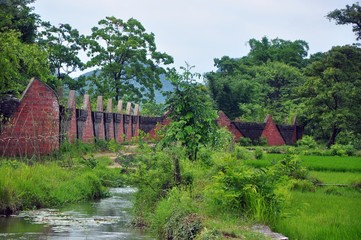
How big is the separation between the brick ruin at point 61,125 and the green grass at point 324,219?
5375 mm

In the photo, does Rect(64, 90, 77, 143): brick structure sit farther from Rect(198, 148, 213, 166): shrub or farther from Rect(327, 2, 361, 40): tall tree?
Rect(327, 2, 361, 40): tall tree

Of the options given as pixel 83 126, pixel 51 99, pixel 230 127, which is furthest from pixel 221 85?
pixel 51 99

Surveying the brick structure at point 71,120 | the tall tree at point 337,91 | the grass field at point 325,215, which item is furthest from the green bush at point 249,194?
the tall tree at point 337,91

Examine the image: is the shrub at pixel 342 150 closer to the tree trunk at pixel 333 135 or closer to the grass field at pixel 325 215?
the tree trunk at pixel 333 135

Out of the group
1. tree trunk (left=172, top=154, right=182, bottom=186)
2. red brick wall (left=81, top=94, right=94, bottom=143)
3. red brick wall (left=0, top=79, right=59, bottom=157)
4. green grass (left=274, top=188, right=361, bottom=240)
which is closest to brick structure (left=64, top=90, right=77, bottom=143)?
red brick wall (left=81, top=94, right=94, bottom=143)

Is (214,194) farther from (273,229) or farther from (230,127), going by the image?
(230,127)

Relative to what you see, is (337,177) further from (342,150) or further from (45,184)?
(342,150)

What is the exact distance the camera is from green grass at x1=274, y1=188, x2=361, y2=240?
30.3ft

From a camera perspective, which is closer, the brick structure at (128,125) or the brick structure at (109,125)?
the brick structure at (109,125)

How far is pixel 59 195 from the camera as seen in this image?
663 inches

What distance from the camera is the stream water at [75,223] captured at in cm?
1223

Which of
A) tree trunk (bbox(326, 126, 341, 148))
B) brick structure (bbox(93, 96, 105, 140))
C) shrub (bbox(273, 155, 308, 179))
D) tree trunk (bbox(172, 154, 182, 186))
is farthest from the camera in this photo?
tree trunk (bbox(326, 126, 341, 148))

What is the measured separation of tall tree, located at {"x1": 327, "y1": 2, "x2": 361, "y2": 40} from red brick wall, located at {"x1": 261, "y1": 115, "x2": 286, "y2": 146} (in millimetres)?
9664

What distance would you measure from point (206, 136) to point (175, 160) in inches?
130
